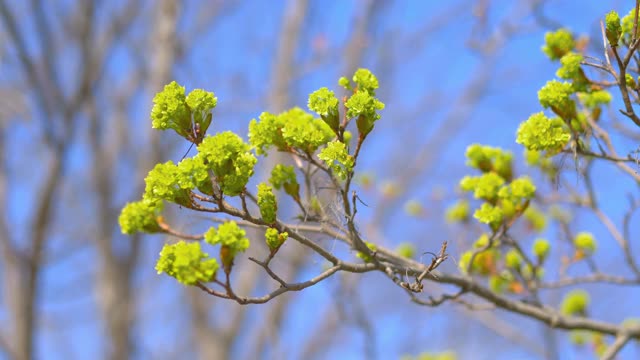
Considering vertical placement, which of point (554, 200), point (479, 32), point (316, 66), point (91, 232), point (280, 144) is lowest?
point (280, 144)

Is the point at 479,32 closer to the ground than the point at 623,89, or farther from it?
farther from it

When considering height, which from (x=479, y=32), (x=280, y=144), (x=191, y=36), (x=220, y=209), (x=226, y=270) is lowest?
(x=226, y=270)

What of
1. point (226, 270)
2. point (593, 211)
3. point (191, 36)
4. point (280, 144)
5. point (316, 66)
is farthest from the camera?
point (191, 36)

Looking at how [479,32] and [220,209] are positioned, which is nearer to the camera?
[220,209]

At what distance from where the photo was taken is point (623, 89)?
5.21 feet

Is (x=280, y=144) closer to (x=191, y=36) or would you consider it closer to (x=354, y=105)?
(x=354, y=105)

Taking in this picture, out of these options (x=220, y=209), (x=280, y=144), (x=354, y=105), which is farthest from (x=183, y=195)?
(x=354, y=105)

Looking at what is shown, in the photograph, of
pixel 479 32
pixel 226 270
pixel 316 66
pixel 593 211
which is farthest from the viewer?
pixel 316 66

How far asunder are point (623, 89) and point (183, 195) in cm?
111

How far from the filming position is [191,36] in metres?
7.87

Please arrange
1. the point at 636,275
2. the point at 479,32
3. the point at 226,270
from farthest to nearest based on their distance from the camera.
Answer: the point at 479,32 < the point at 636,275 < the point at 226,270

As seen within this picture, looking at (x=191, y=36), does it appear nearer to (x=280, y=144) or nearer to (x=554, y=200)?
(x=554, y=200)

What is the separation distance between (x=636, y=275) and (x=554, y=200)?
57 cm

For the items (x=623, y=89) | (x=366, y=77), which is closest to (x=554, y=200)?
(x=623, y=89)
